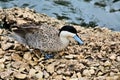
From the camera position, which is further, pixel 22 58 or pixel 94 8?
pixel 94 8

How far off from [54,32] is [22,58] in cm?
68

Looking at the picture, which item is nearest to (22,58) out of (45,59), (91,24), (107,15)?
(45,59)

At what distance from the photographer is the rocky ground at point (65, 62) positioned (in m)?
6.16

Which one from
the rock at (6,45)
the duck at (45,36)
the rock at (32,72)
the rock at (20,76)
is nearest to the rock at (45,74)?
the rock at (32,72)

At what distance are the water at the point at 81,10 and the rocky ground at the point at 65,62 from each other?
9.92ft

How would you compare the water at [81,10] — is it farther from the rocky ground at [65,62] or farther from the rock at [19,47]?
the rock at [19,47]

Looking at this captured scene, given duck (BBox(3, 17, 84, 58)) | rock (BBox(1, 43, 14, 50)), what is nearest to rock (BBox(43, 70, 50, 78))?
duck (BBox(3, 17, 84, 58))

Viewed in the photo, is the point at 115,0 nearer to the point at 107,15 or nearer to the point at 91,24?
the point at 107,15

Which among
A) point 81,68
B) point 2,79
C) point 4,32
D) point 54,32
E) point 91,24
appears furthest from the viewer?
point 91,24

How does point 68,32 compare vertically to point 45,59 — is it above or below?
above

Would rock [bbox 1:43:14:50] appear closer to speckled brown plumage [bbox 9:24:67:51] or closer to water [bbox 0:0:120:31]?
speckled brown plumage [bbox 9:24:67:51]

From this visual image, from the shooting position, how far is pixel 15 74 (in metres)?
6.04

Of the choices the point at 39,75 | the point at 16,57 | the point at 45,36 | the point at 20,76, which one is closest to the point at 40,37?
the point at 45,36

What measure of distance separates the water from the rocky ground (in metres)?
3.02
